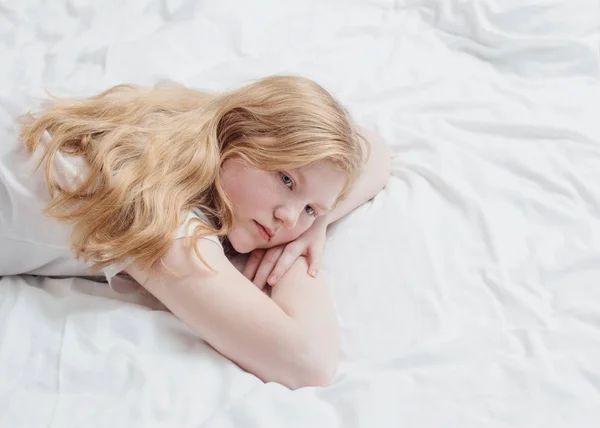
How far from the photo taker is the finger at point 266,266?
1.12 metres

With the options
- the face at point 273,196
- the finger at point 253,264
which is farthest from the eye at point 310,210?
the finger at point 253,264

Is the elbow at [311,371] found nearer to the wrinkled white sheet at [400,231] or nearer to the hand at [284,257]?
the wrinkled white sheet at [400,231]

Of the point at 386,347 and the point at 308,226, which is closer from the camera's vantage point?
the point at 386,347

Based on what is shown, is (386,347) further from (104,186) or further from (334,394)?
(104,186)

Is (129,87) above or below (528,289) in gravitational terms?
above

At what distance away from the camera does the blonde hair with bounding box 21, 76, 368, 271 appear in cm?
100

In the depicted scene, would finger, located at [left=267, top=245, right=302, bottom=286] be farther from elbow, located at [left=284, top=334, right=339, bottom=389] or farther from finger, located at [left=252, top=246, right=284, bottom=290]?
elbow, located at [left=284, top=334, right=339, bottom=389]

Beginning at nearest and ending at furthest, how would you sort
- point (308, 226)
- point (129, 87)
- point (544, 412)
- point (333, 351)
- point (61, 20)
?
point (544, 412) → point (333, 351) → point (308, 226) → point (129, 87) → point (61, 20)

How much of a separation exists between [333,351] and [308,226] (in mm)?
211

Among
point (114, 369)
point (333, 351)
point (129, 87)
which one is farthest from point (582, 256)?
point (129, 87)

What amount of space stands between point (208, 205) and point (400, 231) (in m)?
0.31

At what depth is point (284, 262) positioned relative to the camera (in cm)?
112

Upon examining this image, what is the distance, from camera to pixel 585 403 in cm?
88

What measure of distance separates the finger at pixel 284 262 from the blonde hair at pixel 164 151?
0.35ft
